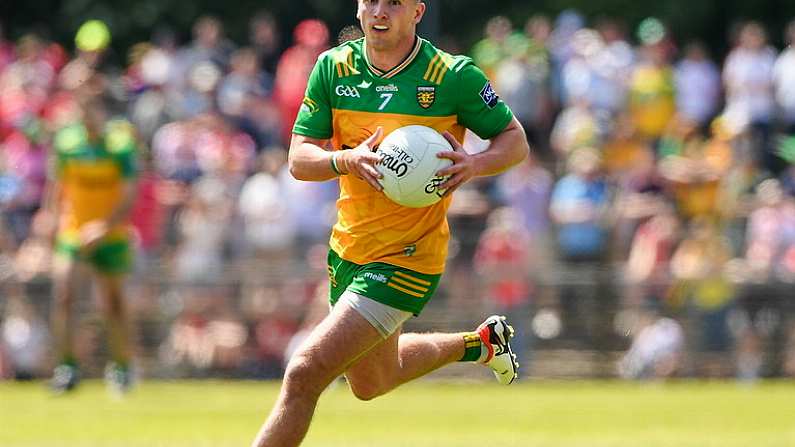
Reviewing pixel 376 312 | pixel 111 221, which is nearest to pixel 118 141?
pixel 111 221

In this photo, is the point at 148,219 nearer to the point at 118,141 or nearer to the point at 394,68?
the point at 118,141

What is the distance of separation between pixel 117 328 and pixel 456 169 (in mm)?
9135

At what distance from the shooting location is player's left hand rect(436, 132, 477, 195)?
26.2 feet

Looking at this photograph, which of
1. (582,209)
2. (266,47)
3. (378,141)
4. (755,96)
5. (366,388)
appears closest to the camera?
(378,141)

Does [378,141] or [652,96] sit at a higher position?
[378,141]

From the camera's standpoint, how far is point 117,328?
16531 mm

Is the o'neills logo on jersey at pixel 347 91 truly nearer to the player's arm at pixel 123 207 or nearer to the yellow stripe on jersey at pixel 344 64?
the yellow stripe on jersey at pixel 344 64

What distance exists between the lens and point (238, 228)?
20656 mm

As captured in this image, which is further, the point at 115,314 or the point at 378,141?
the point at 115,314

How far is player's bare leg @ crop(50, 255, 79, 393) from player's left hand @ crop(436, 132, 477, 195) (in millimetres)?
8874

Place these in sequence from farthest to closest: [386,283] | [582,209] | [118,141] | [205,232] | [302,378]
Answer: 1. [205,232]
2. [582,209]
3. [118,141]
4. [386,283]
5. [302,378]

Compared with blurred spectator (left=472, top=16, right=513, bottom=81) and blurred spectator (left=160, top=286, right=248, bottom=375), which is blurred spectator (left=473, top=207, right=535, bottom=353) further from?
blurred spectator (left=160, top=286, right=248, bottom=375)

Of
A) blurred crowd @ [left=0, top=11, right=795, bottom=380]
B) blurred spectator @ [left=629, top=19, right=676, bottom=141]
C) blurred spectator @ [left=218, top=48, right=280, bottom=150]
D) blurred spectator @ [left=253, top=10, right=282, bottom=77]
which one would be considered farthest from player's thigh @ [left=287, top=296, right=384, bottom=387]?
blurred spectator @ [left=253, top=10, right=282, bottom=77]

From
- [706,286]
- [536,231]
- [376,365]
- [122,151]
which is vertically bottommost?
[706,286]
